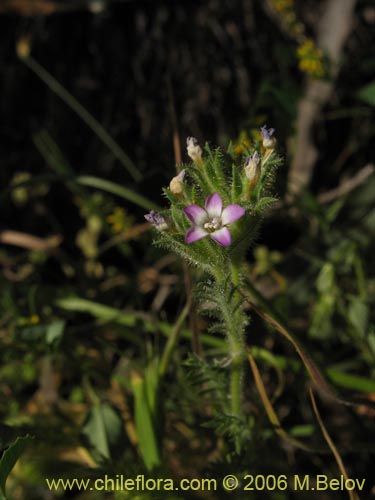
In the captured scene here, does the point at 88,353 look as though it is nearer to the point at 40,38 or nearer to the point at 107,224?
the point at 107,224

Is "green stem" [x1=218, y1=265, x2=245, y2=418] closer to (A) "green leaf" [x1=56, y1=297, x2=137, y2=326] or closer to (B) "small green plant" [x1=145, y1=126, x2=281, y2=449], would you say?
(B) "small green plant" [x1=145, y1=126, x2=281, y2=449]

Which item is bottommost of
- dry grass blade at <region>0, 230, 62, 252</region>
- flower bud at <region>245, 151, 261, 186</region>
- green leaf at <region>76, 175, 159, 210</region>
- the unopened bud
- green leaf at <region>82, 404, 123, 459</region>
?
green leaf at <region>82, 404, 123, 459</region>

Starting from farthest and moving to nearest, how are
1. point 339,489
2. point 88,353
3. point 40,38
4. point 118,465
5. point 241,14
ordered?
point 40,38 < point 241,14 < point 88,353 < point 339,489 < point 118,465

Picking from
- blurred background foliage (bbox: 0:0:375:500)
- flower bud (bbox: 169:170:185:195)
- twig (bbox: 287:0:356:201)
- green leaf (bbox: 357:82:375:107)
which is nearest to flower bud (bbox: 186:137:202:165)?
flower bud (bbox: 169:170:185:195)

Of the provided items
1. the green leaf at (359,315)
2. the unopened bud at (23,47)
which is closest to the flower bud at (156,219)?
the green leaf at (359,315)

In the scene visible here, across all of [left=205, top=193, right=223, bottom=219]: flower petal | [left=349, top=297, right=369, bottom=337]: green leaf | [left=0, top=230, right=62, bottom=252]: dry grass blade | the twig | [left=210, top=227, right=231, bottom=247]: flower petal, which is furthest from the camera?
[left=0, top=230, right=62, bottom=252]: dry grass blade

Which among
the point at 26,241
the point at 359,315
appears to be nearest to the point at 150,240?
the point at 26,241

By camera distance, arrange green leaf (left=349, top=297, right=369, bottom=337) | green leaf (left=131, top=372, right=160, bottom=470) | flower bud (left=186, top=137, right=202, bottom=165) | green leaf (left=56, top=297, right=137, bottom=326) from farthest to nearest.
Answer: green leaf (left=56, top=297, right=137, bottom=326) → green leaf (left=349, top=297, right=369, bottom=337) → green leaf (left=131, top=372, right=160, bottom=470) → flower bud (left=186, top=137, right=202, bottom=165)

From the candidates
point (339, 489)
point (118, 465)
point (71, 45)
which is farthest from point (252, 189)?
point (71, 45)
